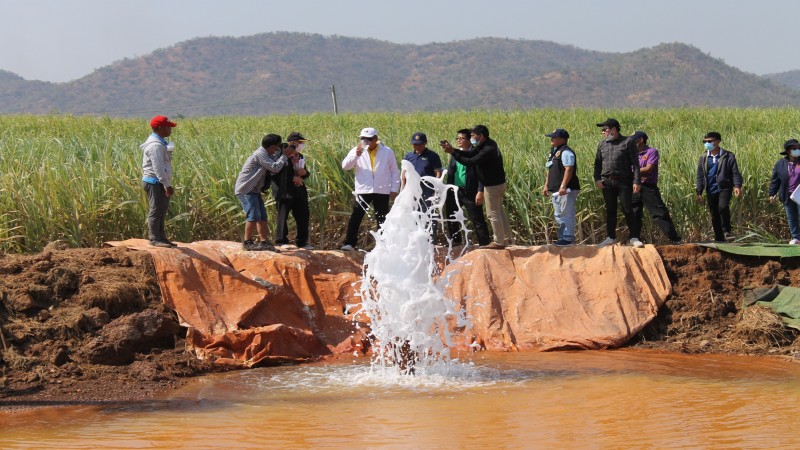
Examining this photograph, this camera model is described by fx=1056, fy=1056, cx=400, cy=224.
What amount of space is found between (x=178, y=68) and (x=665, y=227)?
456 feet

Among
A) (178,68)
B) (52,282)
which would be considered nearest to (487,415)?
(52,282)

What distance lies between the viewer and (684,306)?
11336 mm

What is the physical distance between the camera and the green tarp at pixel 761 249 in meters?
11.5

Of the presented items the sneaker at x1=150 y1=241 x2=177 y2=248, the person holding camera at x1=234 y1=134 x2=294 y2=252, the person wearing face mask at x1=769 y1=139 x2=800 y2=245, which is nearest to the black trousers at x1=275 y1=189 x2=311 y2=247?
the person holding camera at x1=234 y1=134 x2=294 y2=252

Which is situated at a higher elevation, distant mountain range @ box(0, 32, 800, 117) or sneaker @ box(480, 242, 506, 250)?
distant mountain range @ box(0, 32, 800, 117)

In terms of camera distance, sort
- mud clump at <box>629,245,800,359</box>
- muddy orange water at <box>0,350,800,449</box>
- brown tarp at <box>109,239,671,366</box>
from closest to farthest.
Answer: muddy orange water at <box>0,350,800,449</box> < brown tarp at <box>109,239,671,366</box> < mud clump at <box>629,245,800,359</box>

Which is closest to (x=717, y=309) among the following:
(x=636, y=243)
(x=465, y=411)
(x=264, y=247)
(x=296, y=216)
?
(x=636, y=243)

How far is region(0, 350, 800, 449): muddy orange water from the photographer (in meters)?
7.22

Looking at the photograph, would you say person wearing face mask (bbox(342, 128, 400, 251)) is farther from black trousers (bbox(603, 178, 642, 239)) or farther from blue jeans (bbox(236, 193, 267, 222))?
black trousers (bbox(603, 178, 642, 239))

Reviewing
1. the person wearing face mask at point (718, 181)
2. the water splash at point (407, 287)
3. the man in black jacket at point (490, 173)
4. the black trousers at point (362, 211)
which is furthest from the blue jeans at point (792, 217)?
the water splash at point (407, 287)

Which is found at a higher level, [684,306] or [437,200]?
[437,200]

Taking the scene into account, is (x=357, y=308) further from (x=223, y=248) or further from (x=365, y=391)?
(x=365, y=391)

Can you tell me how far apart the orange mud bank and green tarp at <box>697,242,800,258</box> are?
0.31 feet

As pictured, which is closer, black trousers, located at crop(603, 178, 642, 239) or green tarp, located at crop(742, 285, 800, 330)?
green tarp, located at crop(742, 285, 800, 330)
